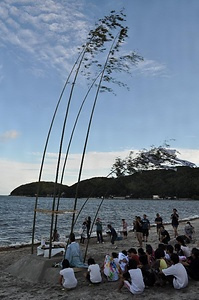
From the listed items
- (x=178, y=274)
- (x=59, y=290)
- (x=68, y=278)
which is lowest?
(x=59, y=290)

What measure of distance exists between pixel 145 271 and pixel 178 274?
95 cm

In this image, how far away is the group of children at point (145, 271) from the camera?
8594mm

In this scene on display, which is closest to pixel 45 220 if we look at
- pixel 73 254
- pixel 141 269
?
pixel 73 254

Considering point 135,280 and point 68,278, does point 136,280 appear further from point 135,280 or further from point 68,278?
point 68,278

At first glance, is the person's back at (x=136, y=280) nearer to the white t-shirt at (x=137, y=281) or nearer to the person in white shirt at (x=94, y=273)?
the white t-shirt at (x=137, y=281)

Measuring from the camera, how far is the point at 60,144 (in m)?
11.7

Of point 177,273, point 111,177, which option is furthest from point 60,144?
point 177,273

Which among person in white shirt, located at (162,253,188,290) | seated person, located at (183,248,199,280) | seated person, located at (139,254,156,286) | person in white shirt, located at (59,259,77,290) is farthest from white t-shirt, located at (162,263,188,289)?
person in white shirt, located at (59,259,77,290)

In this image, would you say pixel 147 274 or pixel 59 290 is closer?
pixel 147 274

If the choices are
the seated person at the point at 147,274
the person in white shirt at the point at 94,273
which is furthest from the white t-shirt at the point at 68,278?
the seated person at the point at 147,274

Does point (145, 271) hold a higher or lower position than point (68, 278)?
higher

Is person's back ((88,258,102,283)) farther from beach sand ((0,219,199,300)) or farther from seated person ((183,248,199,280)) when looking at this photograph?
seated person ((183,248,199,280))

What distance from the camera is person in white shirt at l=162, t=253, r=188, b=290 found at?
8546 mm

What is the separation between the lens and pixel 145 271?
9.02 meters
